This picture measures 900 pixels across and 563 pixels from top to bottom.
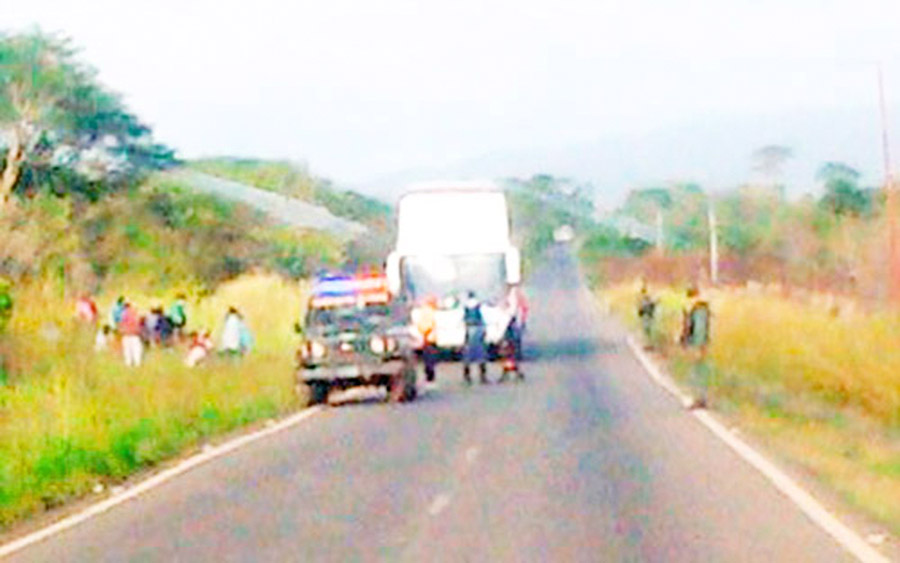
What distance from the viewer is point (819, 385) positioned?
3925 centimetres

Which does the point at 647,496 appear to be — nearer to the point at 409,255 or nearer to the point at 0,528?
the point at 0,528

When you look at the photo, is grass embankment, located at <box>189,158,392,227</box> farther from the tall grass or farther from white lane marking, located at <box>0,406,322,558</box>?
white lane marking, located at <box>0,406,322,558</box>

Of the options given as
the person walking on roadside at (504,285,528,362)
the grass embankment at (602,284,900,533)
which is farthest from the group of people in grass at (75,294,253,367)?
the grass embankment at (602,284,900,533)

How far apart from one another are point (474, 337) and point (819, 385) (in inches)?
268

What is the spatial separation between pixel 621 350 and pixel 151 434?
1251 inches

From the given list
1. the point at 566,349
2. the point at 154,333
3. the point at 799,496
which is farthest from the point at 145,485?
the point at 566,349

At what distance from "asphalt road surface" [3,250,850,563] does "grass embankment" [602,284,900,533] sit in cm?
92

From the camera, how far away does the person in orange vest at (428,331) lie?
4537 cm

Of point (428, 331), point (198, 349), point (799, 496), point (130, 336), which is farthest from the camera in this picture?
point (428, 331)

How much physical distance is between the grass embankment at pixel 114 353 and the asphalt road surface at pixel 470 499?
3.48 ft

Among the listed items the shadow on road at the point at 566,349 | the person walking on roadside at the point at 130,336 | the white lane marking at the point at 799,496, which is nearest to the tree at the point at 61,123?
the shadow on road at the point at 566,349

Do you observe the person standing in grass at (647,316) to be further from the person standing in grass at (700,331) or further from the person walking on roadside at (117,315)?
the person standing in grass at (700,331)

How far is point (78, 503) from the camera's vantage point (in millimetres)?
21141

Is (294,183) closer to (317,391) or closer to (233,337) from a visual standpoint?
(233,337)
